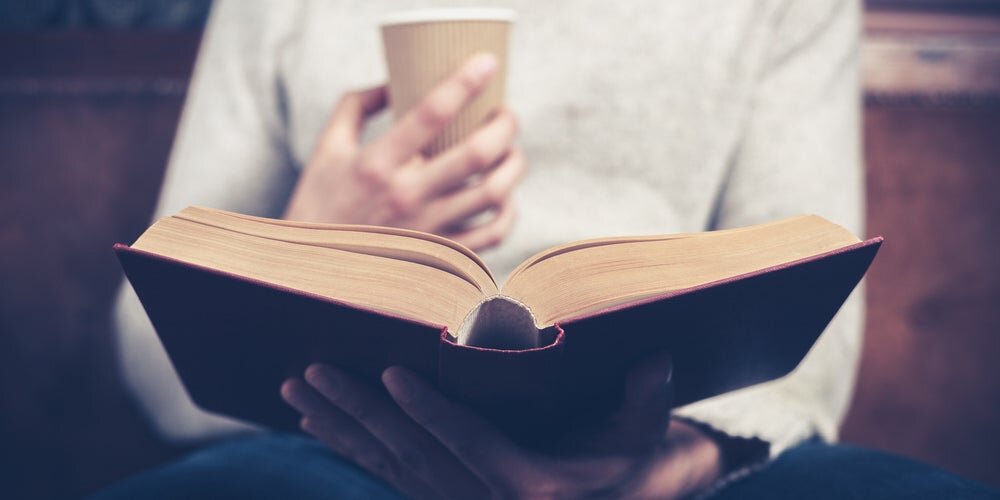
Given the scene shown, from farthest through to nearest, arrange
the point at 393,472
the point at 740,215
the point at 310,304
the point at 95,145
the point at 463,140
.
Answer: the point at 95,145 < the point at 740,215 < the point at 463,140 < the point at 393,472 < the point at 310,304

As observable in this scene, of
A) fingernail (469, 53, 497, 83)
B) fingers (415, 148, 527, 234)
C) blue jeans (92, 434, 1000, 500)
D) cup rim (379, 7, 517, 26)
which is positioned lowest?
blue jeans (92, 434, 1000, 500)

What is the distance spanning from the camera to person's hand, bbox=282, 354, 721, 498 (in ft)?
1.40

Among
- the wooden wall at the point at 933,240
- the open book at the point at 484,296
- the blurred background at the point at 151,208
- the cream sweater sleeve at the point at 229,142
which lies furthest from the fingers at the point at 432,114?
the wooden wall at the point at 933,240

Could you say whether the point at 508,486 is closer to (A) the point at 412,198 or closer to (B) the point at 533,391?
(B) the point at 533,391

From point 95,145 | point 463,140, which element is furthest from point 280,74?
point 95,145

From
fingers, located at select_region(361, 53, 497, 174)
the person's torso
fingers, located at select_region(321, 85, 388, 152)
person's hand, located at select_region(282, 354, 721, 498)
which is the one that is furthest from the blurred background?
person's hand, located at select_region(282, 354, 721, 498)

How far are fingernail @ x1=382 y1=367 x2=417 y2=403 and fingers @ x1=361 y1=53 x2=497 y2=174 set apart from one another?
10.5 inches

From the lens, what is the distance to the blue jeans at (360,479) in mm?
517

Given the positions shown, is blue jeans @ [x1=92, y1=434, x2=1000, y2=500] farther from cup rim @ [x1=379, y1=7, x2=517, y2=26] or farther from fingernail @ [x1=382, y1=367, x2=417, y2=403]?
cup rim @ [x1=379, y1=7, x2=517, y2=26]

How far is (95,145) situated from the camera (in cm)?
121

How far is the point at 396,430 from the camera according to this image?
0.47 meters

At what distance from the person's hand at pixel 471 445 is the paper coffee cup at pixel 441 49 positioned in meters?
0.28

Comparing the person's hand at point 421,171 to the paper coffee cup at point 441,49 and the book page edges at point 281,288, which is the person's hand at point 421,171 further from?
the book page edges at point 281,288

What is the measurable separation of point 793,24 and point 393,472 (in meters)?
0.70
